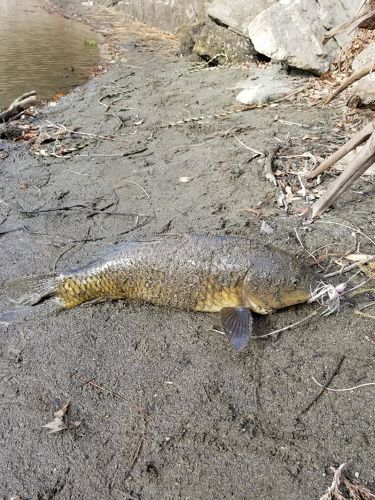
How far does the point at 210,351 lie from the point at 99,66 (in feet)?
38.9

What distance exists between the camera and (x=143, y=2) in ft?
62.1

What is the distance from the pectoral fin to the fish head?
0.43ft

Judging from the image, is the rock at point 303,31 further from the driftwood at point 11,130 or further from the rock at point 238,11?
the driftwood at point 11,130

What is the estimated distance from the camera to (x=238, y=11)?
10906 mm

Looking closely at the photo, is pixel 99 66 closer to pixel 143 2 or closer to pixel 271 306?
pixel 143 2

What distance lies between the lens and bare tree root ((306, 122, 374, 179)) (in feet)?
14.5

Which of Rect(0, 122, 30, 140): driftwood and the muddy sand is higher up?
the muddy sand

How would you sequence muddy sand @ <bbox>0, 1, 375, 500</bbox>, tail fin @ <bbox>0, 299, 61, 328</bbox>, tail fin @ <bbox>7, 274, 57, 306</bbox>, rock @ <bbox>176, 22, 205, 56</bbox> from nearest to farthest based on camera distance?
muddy sand @ <bbox>0, 1, 375, 500</bbox> < tail fin @ <bbox>0, 299, 61, 328</bbox> < tail fin @ <bbox>7, 274, 57, 306</bbox> < rock @ <bbox>176, 22, 205, 56</bbox>

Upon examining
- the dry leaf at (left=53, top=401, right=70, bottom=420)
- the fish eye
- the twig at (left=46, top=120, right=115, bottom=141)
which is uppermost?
the fish eye

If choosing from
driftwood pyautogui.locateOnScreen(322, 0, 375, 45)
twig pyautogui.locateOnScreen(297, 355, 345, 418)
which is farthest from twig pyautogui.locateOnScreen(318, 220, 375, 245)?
driftwood pyautogui.locateOnScreen(322, 0, 375, 45)

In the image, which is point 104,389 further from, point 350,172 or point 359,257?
point 350,172

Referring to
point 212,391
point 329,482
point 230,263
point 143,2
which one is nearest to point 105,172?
point 230,263

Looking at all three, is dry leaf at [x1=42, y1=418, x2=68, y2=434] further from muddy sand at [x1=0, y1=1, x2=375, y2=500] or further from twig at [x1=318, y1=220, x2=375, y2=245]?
twig at [x1=318, y1=220, x2=375, y2=245]

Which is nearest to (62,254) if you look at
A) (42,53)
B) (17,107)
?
(17,107)
